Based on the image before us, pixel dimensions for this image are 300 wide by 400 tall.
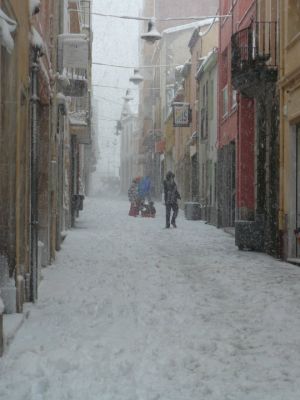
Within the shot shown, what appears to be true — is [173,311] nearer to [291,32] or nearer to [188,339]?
[188,339]

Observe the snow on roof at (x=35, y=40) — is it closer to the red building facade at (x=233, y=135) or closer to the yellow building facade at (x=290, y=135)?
the yellow building facade at (x=290, y=135)

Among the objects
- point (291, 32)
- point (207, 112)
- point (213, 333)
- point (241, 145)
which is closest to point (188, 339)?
point (213, 333)

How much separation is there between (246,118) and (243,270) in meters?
7.96

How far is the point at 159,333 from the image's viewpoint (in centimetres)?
677

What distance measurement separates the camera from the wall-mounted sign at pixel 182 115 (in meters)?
33.7

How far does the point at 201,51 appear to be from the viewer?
30781 millimetres

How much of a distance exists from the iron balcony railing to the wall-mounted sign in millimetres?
16893

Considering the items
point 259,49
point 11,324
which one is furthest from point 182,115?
point 11,324

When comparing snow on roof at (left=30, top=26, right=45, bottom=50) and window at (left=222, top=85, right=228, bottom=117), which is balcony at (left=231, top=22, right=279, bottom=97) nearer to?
window at (left=222, top=85, right=228, bottom=117)

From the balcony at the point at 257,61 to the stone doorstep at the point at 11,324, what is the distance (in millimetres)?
8665

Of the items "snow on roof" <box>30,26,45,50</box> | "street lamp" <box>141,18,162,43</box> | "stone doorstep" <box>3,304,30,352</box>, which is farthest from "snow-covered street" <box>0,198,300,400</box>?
"street lamp" <box>141,18,162,43</box>

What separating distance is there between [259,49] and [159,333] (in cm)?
1066

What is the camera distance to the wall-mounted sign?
111 ft

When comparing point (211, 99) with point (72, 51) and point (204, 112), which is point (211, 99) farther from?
point (72, 51)
